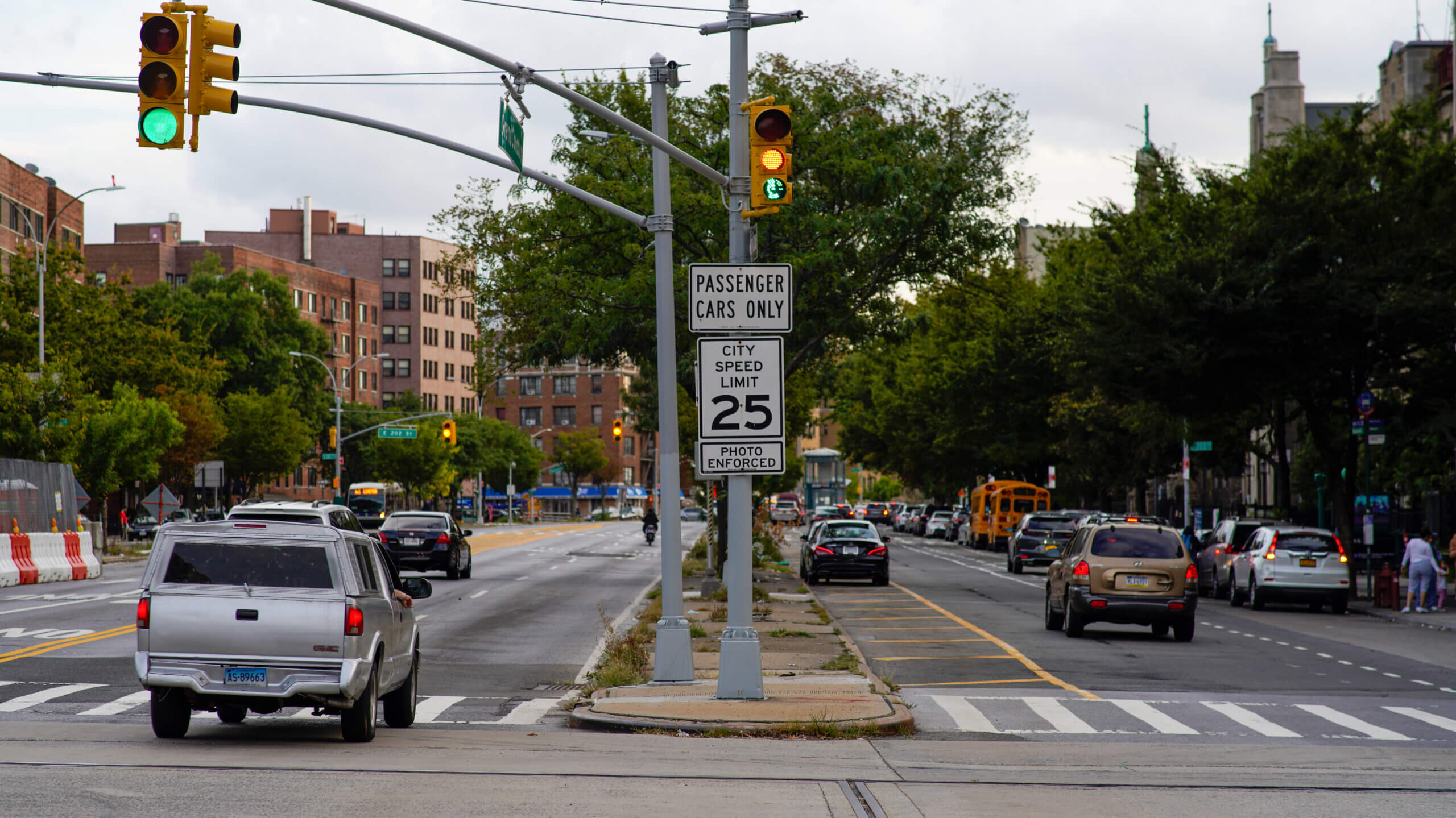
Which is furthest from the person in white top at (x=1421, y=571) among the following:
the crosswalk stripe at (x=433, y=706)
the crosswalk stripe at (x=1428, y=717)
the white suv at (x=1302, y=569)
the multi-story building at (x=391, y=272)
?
the multi-story building at (x=391, y=272)

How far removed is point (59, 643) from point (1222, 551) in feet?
81.7

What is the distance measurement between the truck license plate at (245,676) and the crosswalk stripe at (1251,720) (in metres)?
8.09

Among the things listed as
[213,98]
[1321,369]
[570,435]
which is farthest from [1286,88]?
[570,435]

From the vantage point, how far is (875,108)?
1508 inches

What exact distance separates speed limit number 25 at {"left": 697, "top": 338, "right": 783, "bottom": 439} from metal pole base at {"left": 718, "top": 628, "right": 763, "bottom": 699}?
5.67 ft

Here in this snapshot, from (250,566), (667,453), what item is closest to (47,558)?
(667,453)

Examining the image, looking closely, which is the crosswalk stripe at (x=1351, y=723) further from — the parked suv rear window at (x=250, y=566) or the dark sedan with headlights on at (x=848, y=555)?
the dark sedan with headlights on at (x=848, y=555)

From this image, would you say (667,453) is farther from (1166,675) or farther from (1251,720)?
(1166,675)

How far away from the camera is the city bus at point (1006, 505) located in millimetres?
70438

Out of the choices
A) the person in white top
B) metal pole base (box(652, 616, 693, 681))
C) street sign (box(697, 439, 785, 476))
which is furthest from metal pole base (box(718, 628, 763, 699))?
the person in white top

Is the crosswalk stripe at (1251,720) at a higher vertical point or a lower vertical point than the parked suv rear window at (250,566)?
lower

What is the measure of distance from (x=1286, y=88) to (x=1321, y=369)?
134 feet

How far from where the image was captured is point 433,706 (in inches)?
623

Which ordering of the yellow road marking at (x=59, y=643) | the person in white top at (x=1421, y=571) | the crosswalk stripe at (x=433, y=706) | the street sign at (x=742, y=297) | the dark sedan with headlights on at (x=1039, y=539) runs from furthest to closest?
the dark sedan with headlights on at (x=1039, y=539), the person in white top at (x=1421, y=571), the yellow road marking at (x=59, y=643), the street sign at (x=742, y=297), the crosswalk stripe at (x=433, y=706)
